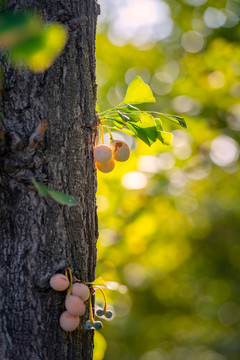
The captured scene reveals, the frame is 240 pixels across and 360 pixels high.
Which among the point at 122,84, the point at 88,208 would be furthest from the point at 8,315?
the point at 122,84

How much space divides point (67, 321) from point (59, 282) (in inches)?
3.4

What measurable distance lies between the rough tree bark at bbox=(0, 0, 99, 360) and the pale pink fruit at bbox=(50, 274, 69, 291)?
0.05ft

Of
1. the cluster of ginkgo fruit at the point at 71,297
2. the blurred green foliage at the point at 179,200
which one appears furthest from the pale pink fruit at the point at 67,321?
the blurred green foliage at the point at 179,200

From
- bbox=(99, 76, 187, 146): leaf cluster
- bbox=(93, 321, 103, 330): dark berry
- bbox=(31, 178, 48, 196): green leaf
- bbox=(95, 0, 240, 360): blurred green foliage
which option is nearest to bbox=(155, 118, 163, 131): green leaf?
bbox=(99, 76, 187, 146): leaf cluster

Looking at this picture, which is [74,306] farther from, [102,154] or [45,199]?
[102,154]

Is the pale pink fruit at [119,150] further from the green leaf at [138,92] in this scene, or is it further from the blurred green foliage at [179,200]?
the blurred green foliage at [179,200]

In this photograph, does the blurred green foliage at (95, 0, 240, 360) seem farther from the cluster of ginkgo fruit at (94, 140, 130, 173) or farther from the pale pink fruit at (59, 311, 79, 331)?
the pale pink fruit at (59, 311, 79, 331)

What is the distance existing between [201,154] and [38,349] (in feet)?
11.2

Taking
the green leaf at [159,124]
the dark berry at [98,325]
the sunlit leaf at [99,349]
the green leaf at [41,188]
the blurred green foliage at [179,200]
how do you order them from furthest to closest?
the blurred green foliage at [179,200], the sunlit leaf at [99,349], the green leaf at [159,124], the dark berry at [98,325], the green leaf at [41,188]

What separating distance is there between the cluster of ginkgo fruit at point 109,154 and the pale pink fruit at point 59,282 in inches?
10.6

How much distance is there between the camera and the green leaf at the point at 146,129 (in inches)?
38.1

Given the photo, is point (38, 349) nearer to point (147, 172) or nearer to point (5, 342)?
point (5, 342)

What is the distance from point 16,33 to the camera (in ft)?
1.17

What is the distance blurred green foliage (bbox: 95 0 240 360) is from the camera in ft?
9.63
